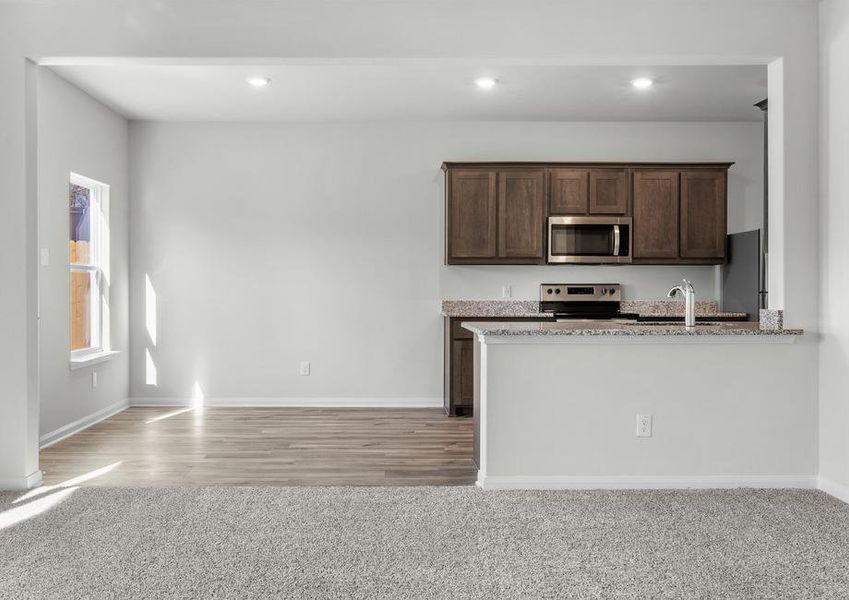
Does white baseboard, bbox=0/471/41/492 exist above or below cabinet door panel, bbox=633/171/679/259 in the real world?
below

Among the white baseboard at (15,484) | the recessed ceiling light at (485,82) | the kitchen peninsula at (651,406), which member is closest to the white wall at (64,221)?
the white baseboard at (15,484)

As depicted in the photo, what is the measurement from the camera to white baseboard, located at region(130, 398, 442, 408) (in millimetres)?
Answer: 6141

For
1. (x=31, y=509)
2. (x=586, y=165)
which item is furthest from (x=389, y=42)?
(x=31, y=509)

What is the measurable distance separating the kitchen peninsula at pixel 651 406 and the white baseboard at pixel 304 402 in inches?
101

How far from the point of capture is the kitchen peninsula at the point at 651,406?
3609mm

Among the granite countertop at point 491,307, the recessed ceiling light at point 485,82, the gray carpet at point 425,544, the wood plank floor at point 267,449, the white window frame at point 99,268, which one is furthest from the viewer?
the granite countertop at point 491,307

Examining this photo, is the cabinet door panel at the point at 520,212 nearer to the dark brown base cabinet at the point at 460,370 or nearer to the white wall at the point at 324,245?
the white wall at the point at 324,245

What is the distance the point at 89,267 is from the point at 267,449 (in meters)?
2.29

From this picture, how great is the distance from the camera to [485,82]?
4.92m

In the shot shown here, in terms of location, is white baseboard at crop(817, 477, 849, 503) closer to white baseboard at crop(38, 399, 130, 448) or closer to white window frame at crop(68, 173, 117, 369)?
white baseboard at crop(38, 399, 130, 448)

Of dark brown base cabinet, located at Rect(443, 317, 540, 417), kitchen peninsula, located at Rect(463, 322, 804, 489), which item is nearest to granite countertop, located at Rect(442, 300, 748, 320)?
dark brown base cabinet, located at Rect(443, 317, 540, 417)

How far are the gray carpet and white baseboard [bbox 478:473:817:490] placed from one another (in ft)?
0.24

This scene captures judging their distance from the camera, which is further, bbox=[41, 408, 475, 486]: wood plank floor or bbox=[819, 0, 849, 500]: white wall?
bbox=[41, 408, 475, 486]: wood plank floor

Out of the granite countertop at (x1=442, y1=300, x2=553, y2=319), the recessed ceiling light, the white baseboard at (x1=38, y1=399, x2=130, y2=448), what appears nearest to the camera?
the white baseboard at (x1=38, y1=399, x2=130, y2=448)
